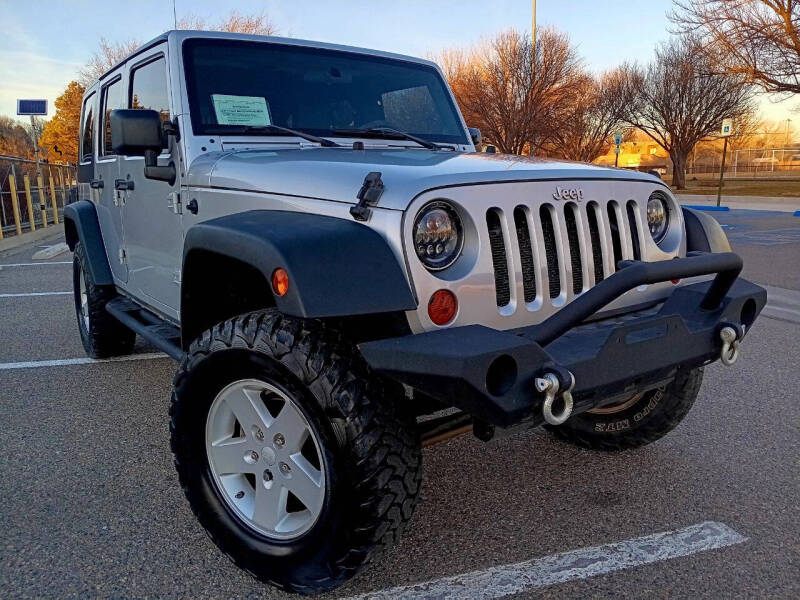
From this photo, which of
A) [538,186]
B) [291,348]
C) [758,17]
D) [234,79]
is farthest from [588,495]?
[758,17]

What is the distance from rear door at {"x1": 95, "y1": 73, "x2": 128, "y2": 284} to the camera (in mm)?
4246

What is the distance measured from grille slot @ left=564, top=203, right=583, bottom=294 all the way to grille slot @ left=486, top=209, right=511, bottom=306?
312 mm

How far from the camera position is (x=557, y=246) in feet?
7.78

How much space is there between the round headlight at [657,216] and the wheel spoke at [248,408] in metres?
1.67

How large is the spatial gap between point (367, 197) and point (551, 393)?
0.82 metres

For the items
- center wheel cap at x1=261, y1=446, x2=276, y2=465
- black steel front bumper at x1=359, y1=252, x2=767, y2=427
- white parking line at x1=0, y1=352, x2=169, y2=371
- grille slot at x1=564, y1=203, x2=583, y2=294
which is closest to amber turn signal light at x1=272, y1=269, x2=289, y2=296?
black steel front bumper at x1=359, y1=252, x2=767, y2=427

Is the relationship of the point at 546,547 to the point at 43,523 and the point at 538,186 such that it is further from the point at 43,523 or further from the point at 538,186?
the point at 43,523

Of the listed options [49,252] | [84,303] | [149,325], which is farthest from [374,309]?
[49,252]

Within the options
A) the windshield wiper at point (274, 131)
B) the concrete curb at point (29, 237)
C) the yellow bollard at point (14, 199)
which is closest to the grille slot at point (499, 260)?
the windshield wiper at point (274, 131)

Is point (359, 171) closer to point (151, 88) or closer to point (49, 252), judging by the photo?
point (151, 88)

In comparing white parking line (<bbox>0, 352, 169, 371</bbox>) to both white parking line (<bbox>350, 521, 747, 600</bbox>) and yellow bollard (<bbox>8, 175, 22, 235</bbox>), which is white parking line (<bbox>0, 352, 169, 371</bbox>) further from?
yellow bollard (<bbox>8, 175, 22, 235</bbox>)

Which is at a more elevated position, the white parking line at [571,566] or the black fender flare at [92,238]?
the black fender flare at [92,238]

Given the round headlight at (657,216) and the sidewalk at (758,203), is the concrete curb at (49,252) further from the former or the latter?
the sidewalk at (758,203)

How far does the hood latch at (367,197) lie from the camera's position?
2.13m
